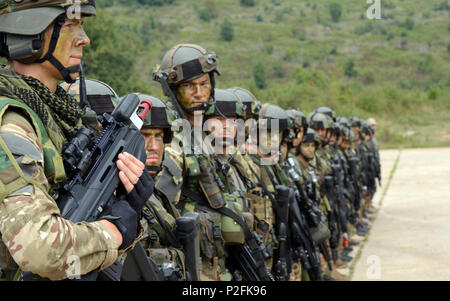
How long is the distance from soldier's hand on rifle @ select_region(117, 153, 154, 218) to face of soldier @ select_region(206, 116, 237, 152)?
9.03ft

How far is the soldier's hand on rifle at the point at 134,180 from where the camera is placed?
6.87 feet

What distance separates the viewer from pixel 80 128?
2.19 meters

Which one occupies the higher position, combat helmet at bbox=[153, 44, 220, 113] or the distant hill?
combat helmet at bbox=[153, 44, 220, 113]

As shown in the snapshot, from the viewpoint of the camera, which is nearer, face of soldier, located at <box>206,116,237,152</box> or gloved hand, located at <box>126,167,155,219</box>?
gloved hand, located at <box>126,167,155,219</box>

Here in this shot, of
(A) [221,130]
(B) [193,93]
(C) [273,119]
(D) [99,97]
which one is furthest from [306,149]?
(D) [99,97]

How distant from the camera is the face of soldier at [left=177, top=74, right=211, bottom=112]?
16.0ft

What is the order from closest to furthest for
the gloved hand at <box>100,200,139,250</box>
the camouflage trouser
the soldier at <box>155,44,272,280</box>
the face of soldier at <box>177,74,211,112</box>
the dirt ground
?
the gloved hand at <box>100,200,139,250</box> < the soldier at <box>155,44,272,280</box> < the face of soldier at <box>177,74,211,112</box> < the camouflage trouser < the dirt ground

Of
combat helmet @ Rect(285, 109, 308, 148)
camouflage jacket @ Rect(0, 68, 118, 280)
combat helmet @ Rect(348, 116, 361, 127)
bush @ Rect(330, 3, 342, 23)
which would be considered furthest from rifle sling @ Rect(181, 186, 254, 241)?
bush @ Rect(330, 3, 342, 23)

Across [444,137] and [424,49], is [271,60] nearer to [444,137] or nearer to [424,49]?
[424,49]

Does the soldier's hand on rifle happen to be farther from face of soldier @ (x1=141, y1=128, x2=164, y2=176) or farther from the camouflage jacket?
face of soldier @ (x1=141, y1=128, x2=164, y2=176)

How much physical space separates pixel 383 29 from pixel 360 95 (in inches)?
1379

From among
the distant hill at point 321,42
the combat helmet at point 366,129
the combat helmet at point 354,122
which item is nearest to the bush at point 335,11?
the distant hill at point 321,42

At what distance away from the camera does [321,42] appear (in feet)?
238

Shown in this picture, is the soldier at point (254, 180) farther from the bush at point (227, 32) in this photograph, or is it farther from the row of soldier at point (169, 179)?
the bush at point (227, 32)
